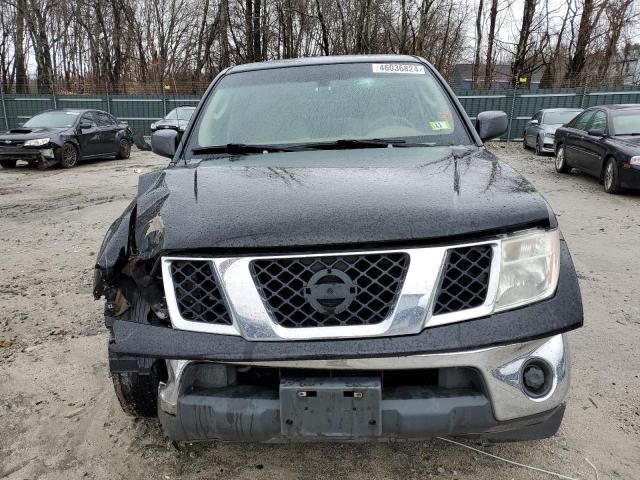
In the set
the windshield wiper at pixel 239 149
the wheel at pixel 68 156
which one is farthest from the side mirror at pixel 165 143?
the wheel at pixel 68 156

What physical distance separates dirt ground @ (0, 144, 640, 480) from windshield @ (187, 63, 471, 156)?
60.3 inches

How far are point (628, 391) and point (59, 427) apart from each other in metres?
2.98

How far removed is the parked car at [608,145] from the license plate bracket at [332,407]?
816cm

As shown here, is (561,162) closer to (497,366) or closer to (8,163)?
(497,366)

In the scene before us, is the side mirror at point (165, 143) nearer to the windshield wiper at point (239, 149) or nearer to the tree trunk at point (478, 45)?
the windshield wiper at point (239, 149)

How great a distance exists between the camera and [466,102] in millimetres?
20016

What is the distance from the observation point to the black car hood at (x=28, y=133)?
11.8m

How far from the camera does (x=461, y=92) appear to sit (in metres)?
20.4

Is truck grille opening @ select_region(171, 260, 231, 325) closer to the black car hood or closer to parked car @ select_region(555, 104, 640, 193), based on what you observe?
parked car @ select_region(555, 104, 640, 193)

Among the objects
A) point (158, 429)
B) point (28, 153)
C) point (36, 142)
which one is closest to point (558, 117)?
point (36, 142)

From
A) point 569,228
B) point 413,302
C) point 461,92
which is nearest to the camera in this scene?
point 413,302

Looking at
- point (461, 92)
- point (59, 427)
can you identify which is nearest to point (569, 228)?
point (59, 427)

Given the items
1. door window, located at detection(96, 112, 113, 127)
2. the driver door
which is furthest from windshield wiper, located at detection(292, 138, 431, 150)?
door window, located at detection(96, 112, 113, 127)

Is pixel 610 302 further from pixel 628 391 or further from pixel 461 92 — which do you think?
pixel 461 92
